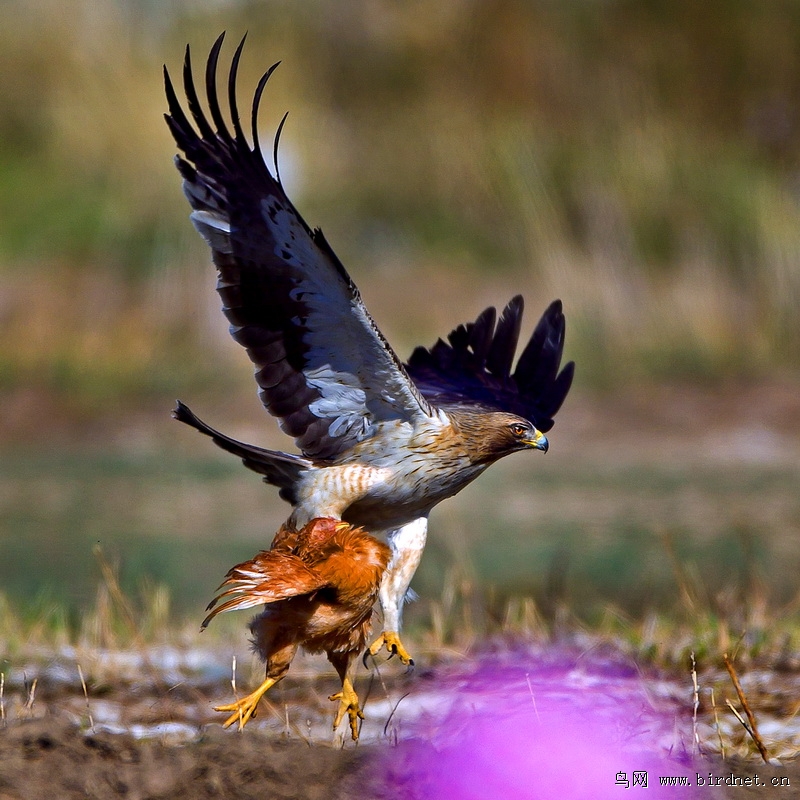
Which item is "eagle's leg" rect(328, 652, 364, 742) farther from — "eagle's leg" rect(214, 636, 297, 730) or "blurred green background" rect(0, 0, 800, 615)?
"blurred green background" rect(0, 0, 800, 615)

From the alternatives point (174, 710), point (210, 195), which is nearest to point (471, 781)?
point (174, 710)

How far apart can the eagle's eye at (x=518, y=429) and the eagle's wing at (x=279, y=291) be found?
366 mm

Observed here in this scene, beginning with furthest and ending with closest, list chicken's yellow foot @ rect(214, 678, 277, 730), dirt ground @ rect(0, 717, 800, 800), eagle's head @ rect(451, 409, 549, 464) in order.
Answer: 1. eagle's head @ rect(451, 409, 549, 464)
2. chicken's yellow foot @ rect(214, 678, 277, 730)
3. dirt ground @ rect(0, 717, 800, 800)

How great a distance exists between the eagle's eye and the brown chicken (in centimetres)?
104

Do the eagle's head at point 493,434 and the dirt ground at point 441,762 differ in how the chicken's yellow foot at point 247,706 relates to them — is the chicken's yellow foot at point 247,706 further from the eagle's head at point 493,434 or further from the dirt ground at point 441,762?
the eagle's head at point 493,434

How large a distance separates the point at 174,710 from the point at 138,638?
0.91 feet

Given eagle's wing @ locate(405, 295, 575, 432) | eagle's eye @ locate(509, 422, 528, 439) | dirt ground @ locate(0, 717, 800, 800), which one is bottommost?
dirt ground @ locate(0, 717, 800, 800)

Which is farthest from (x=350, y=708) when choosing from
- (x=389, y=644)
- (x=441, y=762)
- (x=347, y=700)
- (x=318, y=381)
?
(x=318, y=381)

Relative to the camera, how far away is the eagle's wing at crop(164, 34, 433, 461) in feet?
13.9

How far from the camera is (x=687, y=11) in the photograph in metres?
15.6

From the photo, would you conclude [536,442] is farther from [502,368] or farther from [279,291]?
[279,291]

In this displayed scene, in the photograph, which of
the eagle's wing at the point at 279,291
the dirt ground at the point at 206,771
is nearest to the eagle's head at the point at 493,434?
the eagle's wing at the point at 279,291

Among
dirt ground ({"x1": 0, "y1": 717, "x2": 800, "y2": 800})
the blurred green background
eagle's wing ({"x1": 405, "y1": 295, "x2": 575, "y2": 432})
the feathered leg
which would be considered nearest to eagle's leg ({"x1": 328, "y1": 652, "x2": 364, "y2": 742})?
the feathered leg

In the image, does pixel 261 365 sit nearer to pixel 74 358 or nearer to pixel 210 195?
pixel 210 195
